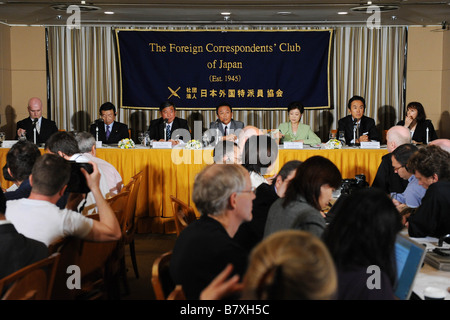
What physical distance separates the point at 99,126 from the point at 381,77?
13.4 feet

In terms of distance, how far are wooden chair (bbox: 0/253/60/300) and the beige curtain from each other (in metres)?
5.99

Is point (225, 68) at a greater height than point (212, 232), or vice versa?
point (225, 68)

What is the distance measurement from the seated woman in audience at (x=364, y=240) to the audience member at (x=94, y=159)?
2415 millimetres

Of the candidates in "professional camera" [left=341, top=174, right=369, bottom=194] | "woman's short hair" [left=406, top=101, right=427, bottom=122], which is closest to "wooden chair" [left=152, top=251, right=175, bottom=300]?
"professional camera" [left=341, top=174, right=369, bottom=194]

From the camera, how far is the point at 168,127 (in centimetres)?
631

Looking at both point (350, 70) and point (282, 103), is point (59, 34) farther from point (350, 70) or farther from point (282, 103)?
point (350, 70)

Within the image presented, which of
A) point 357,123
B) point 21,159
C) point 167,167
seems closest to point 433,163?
point 21,159

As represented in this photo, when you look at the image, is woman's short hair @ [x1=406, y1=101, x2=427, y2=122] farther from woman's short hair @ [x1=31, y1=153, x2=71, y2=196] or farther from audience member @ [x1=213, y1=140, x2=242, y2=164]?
woman's short hair @ [x1=31, y1=153, x2=71, y2=196]

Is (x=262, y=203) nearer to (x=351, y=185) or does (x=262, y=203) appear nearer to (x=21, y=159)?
(x=351, y=185)

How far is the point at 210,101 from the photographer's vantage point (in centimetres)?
768

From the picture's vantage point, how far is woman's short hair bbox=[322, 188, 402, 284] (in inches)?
59.1

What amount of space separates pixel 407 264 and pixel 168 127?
15.9 feet

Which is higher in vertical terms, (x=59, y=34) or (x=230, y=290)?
(x=59, y=34)
